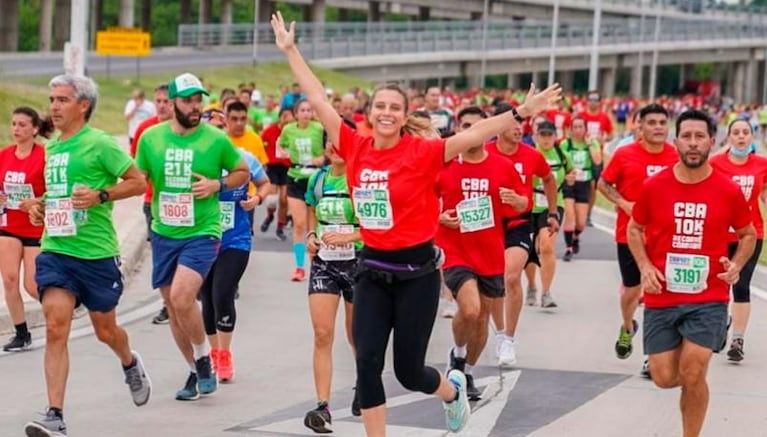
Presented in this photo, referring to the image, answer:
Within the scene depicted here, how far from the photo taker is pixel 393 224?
26.8 ft

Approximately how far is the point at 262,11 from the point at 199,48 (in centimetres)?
2140

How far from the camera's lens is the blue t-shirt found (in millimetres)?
11070

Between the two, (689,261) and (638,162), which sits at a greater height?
(638,162)

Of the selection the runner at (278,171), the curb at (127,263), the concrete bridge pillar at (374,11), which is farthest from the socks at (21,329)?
the concrete bridge pillar at (374,11)

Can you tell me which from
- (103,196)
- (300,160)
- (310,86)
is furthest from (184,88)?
(300,160)

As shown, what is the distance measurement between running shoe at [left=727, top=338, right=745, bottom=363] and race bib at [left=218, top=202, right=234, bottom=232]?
12.8ft

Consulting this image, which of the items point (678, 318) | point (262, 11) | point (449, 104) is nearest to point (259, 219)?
point (678, 318)

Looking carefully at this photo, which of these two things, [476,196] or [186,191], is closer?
[186,191]

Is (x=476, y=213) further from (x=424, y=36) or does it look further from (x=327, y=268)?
(x=424, y=36)

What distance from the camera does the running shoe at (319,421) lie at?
30.4ft

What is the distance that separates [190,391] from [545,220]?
16.4 ft

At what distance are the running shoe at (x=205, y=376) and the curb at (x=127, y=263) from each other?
2967 mm

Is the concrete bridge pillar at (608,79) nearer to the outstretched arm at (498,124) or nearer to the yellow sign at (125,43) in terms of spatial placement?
the yellow sign at (125,43)

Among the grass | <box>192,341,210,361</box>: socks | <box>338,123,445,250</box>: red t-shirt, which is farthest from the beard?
the grass
